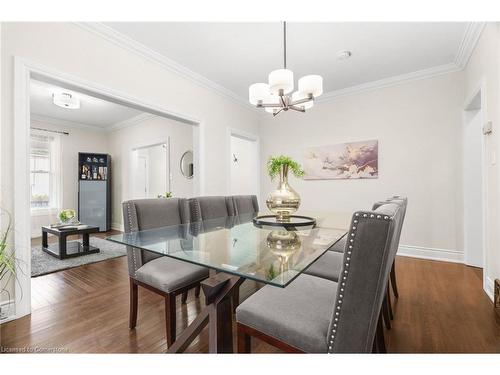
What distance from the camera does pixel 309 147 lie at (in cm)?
412

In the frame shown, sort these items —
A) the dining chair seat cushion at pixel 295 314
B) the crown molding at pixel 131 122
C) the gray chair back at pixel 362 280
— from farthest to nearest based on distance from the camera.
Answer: the crown molding at pixel 131 122 → the dining chair seat cushion at pixel 295 314 → the gray chair back at pixel 362 280

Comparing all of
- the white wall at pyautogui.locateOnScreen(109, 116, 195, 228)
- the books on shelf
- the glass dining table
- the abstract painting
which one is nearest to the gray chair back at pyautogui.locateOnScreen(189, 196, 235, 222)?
the glass dining table

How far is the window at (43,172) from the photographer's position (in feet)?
16.6

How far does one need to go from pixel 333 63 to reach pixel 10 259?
12.2 ft

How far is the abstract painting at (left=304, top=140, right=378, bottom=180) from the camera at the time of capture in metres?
3.58

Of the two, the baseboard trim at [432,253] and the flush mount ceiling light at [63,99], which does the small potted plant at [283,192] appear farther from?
the flush mount ceiling light at [63,99]

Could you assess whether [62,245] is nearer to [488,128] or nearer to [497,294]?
[497,294]

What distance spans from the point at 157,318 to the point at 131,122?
15.6 ft

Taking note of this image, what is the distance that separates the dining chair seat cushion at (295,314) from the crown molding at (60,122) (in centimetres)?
613

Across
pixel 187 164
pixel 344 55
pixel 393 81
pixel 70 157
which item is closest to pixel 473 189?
pixel 393 81

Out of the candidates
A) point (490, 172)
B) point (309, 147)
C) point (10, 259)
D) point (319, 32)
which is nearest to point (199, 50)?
point (319, 32)

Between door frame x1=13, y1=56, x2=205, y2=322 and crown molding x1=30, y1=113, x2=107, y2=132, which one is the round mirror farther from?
crown molding x1=30, y1=113, x2=107, y2=132

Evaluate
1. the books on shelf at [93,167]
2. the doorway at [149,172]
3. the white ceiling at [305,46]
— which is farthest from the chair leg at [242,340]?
the books on shelf at [93,167]
